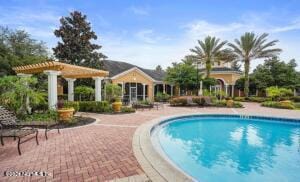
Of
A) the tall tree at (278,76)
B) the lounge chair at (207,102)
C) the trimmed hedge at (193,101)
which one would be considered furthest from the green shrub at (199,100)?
the tall tree at (278,76)

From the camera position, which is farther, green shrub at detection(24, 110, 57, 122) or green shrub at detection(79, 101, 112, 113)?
green shrub at detection(79, 101, 112, 113)

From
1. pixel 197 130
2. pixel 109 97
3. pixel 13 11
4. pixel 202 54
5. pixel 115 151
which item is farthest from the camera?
pixel 202 54

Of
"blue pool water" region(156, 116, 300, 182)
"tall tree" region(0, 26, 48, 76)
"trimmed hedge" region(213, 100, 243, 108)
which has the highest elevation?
"tall tree" region(0, 26, 48, 76)

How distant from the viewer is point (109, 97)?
72.3 ft

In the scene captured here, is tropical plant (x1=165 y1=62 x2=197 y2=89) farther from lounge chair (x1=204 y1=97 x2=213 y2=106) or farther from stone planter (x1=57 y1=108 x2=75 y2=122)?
stone planter (x1=57 y1=108 x2=75 y2=122)

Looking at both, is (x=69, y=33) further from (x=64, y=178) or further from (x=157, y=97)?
(x=64, y=178)

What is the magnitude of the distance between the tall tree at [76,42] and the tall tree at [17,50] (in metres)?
2.34

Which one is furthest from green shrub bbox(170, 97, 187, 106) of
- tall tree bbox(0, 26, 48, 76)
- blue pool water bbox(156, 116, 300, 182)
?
tall tree bbox(0, 26, 48, 76)

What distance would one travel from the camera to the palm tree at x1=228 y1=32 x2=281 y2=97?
28656 mm

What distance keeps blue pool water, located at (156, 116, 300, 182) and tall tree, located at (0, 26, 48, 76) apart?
1575 centimetres

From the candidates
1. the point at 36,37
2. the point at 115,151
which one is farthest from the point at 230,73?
the point at 115,151

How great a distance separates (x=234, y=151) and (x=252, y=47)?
2510cm

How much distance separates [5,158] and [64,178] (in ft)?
7.98

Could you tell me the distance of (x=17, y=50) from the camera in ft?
72.3
